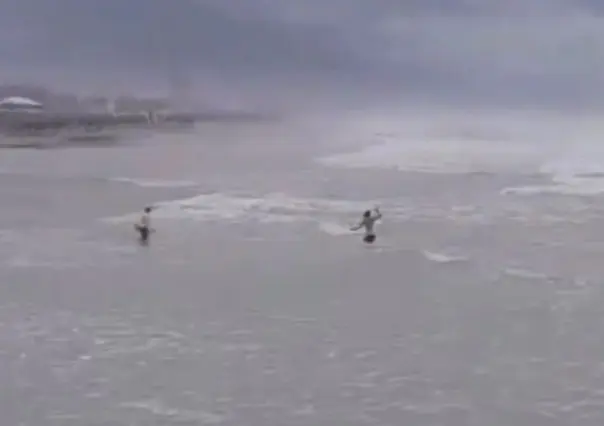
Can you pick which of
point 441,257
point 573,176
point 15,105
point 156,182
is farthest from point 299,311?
point 15,105

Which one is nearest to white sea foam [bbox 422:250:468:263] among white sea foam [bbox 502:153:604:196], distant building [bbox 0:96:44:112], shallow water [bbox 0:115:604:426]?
shallow water [bbox 0:115:604:426]

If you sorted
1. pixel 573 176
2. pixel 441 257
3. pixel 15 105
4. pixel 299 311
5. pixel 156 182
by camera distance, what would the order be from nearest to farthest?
1. pixel 299 311
2. pixel 441 257
3. pixel 156 182
4. pixel 573 176
5. pixel 15 105

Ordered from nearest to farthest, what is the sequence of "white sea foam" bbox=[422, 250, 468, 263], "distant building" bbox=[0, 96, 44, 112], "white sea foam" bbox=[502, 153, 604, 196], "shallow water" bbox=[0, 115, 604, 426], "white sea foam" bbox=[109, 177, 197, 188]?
"shallow water" bbox=[0, 115, 604, 426] → "white sea foam" bbox=[422, 250, 468, 263] → "white sea foam" bbox=[502, 153, 604, 196] → "white sea foam" bbox=[109, 177, 197, 188] → "distant building" bbox=[0, 96, 44, 112]

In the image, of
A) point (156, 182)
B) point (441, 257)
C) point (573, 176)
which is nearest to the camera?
point (441, 257)

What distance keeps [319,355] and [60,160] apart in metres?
46.3

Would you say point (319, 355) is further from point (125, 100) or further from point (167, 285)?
point (125, 100)

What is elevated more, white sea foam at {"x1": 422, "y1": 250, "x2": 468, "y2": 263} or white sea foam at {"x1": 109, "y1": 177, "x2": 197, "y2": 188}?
white sea foam at {"x1": 109, "y1": 177, "x2": 197, "y2": 188}

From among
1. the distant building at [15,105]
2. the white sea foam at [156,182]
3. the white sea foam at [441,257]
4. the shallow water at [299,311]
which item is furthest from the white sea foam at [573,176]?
the distant building at [15,105]

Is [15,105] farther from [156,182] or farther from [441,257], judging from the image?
[441,257]

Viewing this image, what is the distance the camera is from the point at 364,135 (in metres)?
101

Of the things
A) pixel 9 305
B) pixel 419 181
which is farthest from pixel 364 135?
pixel 9 305

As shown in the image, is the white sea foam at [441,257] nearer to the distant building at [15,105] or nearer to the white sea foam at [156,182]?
the white sea foam at [156,182]

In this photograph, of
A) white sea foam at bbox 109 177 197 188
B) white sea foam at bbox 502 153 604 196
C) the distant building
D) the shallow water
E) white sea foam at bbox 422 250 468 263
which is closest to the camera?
the shallow water

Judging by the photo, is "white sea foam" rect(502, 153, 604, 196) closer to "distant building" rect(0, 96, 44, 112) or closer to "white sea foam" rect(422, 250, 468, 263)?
"white sea foam" rect(422, 250, 468, 263)
